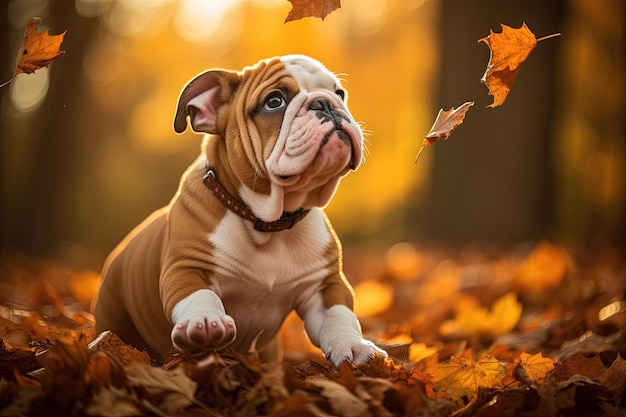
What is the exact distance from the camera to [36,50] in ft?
7.95

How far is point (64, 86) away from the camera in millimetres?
8969

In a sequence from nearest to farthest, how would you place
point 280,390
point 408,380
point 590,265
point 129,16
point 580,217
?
point 280,390, point 408,380, point 590,265, point 580,217, point 129,16

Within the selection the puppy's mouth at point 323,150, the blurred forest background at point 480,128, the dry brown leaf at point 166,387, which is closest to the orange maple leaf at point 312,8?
the puppy's mouth at point 323,150

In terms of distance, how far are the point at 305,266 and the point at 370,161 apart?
630 inches

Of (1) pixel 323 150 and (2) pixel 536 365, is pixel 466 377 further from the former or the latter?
(1) pixel 323 150

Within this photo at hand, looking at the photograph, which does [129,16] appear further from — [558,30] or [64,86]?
[558,30]

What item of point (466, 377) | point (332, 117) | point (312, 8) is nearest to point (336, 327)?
point (466, 377)

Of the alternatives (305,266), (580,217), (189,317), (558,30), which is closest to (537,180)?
(580,217)

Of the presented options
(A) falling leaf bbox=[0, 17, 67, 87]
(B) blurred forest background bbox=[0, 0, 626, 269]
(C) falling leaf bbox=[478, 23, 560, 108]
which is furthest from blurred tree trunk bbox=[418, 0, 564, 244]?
(A) falling leaf bbox=[0, 17, 67, 87]

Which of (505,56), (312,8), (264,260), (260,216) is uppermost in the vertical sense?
(312,8)

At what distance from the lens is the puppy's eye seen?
2557mm

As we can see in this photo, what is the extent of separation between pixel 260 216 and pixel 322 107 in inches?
18.1

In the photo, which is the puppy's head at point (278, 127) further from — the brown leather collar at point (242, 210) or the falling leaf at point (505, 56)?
the falling leaf at point (505, 56)

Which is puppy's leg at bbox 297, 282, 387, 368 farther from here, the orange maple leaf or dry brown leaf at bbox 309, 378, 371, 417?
the orange maple leaf
